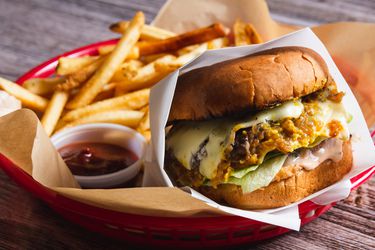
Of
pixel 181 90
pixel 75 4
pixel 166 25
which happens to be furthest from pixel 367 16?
pixel 181 90

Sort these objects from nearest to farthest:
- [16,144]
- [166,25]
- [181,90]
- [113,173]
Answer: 1. [16,144]
2. [181,90]
3. [113,173]
4. [166,25]

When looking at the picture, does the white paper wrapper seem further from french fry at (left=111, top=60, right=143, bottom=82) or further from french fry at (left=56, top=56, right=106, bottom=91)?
french fry at (left=56, top=56, right=106, bottom=91)

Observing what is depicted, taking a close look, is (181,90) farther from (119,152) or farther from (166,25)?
(166,25)

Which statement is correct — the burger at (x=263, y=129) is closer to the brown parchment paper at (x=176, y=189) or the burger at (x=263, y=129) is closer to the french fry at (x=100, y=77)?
the brown parchment paper at (x=176, y=189)

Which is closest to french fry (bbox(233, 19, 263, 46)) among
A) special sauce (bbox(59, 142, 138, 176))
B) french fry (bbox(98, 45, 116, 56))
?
french fry (bbox(98, 45, 116, 56))

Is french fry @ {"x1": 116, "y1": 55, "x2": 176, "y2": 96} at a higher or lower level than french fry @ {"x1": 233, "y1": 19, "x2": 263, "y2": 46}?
lower

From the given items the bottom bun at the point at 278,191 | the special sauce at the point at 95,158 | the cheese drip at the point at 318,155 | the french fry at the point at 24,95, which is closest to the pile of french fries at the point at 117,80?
the french fry at the point at 24,95
